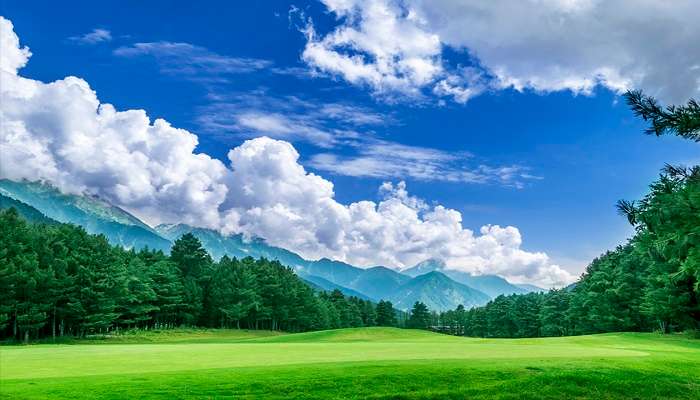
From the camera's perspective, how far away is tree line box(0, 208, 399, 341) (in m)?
60.0

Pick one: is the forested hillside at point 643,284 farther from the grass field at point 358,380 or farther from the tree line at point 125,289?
the tree line at point 125,289

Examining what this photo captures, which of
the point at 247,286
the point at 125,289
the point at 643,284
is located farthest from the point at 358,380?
the point at 247,286

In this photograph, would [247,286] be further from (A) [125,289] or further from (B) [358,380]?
(B) [358,380]

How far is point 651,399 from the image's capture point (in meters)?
16.4

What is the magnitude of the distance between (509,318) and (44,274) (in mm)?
108043

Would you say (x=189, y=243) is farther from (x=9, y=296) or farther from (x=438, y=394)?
(x=438, y=394)

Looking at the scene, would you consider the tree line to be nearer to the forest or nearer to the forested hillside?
the forest

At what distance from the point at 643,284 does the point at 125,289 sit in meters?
71.3

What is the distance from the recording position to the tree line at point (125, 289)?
60000 mm

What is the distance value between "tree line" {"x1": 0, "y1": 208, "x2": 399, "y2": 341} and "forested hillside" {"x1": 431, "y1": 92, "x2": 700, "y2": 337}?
47685mm

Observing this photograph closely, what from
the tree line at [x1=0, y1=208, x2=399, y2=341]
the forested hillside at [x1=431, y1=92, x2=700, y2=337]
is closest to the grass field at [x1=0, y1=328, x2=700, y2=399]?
the forested hillside at [x1=431, y1=92, x2=700, y2=337]

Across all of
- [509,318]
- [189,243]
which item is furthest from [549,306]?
[189,243]

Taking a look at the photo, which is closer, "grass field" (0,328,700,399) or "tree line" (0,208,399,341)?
"grass field" (0,328,700,399)

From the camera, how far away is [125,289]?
2783 inches
